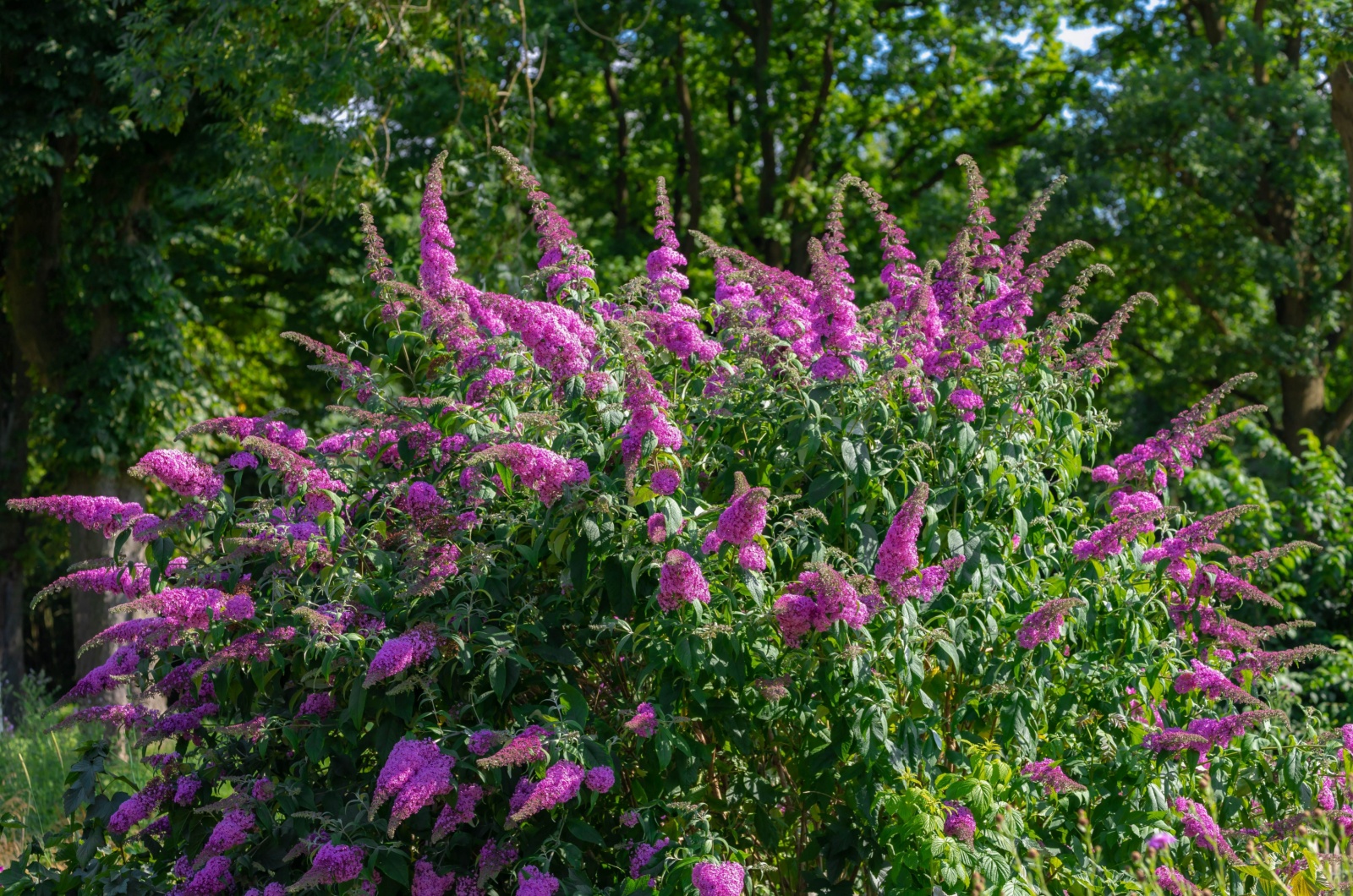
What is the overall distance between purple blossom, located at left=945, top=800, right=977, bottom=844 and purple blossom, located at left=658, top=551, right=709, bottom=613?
890mm

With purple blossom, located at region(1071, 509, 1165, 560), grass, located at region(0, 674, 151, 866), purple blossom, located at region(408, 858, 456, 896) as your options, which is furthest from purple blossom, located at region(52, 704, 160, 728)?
purple blossom, located at region(1071, 509, 1165, 560)

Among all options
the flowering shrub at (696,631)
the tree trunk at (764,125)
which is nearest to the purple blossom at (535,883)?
the flowering shrub at (696,631)

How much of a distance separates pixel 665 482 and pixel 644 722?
64cm

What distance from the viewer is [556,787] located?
3076mm

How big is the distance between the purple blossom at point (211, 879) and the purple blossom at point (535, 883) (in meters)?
0.95

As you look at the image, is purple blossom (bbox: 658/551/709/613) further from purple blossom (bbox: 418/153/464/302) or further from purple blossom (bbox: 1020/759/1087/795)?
purple blossom (bbox: 418/153/464/302)

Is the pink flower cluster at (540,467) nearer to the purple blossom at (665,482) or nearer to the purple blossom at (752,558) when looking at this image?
the purple blossom at (665,482)

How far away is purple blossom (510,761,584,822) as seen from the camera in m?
3.01

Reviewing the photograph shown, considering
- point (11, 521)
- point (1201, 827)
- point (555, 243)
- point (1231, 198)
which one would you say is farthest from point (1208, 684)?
point (11, 521)

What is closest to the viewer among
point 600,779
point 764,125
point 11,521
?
point 600,779

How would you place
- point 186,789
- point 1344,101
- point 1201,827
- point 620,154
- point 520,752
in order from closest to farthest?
point 520,752 → point 1201,827 → point 186,789 → point 1344,101 → point 620,154

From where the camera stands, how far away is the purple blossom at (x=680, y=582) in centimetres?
317

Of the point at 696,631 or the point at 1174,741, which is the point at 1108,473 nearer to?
the point at 1174,741

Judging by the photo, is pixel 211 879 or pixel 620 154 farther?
pixel 620 154
